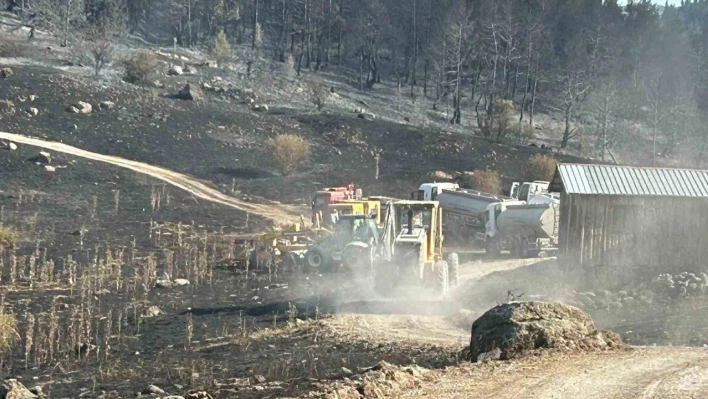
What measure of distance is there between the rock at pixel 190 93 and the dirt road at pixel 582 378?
46856 mm

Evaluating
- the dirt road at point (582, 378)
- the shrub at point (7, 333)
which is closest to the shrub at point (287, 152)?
the shrub at point (7, 333)

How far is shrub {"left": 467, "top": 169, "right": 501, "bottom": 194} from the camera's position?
50.0 meters

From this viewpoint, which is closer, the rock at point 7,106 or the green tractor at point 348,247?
the green tractor at point 348,247

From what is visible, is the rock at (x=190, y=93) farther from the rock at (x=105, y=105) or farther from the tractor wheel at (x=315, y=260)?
the tractor wheel at (x=315, y=260)

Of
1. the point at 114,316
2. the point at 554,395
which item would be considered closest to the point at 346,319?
the point at 114,316

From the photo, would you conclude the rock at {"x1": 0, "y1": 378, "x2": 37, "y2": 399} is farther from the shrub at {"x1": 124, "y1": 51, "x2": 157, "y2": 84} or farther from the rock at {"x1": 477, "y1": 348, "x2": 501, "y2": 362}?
the shrub at {"x1": 124, "y1": 51, "x2": 157, "y2": 84}

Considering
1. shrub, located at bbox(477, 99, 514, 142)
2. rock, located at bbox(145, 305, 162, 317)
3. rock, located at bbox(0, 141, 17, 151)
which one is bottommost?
rock, located at bbox(145, 305, 162, 317)

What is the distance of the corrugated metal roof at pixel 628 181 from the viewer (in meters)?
28.2

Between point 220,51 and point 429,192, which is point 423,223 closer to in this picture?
point 429,192

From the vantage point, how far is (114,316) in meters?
23.9

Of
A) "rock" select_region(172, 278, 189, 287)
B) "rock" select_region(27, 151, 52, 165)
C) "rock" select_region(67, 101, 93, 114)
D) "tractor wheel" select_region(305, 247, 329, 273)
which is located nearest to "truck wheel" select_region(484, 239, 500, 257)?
"tractor wheel" select_region(305, 247, 329, 273)

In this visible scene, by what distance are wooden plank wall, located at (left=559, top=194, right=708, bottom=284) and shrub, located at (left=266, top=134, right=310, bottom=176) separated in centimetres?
2512

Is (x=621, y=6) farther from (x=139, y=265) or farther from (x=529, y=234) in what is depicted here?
(x=139, y=265)

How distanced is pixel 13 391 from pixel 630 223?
1852 centimetres
